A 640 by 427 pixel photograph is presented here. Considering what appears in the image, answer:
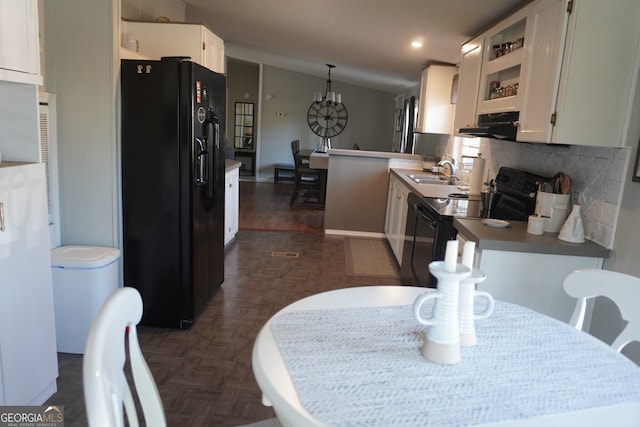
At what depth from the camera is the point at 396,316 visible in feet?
4.37

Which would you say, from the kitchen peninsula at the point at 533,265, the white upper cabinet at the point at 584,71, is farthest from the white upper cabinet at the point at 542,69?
the kitchen peninsula at the point at 533,265

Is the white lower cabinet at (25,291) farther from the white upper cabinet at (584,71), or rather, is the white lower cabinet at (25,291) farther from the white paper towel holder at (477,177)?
the white paper towel holder at (477,177)

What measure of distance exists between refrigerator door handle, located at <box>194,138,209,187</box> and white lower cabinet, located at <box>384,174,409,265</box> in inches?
73.1

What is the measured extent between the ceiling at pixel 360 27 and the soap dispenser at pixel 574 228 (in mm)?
1279

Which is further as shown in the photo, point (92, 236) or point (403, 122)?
point (403, 122)

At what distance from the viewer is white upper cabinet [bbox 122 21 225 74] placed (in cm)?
314

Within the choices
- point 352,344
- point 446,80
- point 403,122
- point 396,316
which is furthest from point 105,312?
point 403,122

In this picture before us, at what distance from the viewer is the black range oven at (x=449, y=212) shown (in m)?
2.53

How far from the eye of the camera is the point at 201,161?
2689mm

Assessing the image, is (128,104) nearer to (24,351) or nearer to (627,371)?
(24,351)

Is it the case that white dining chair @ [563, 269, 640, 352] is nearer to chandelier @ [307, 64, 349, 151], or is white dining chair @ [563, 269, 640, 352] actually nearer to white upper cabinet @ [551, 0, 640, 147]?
white upper cabinet @ [551, 0, 640, 147]

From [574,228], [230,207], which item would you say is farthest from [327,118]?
[574,228]

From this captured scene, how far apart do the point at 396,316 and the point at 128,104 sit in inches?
80.5

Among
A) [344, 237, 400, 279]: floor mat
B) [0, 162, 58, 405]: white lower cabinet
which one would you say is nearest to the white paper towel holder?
[344, 237, 400, 279]: floor mat
